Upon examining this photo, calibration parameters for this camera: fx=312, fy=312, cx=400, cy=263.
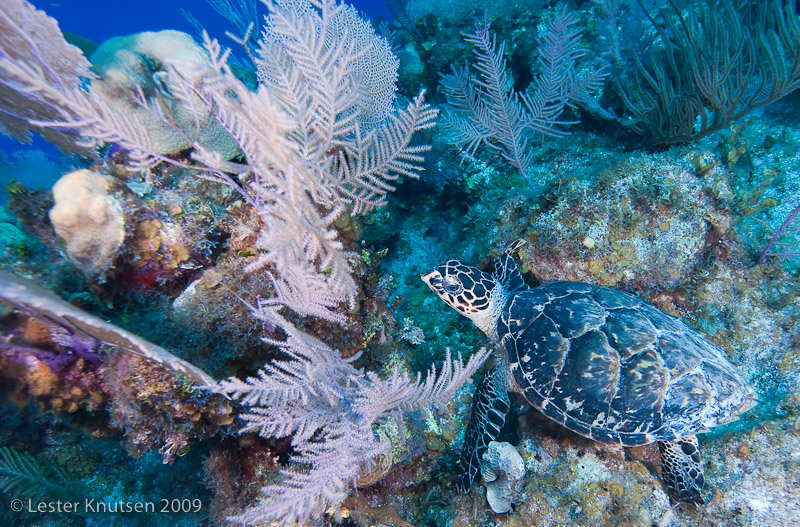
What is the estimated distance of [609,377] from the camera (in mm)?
2502

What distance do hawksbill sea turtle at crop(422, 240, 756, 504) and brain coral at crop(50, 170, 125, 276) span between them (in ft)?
8.75

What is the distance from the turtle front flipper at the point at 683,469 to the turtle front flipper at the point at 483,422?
1.21 metres

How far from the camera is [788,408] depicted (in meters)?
2.58

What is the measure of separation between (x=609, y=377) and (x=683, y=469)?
0.81 meters

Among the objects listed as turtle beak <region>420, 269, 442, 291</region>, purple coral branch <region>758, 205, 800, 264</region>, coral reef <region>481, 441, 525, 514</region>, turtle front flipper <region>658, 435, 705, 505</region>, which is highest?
turtle beak <region>420, 269, 442, 291</region>

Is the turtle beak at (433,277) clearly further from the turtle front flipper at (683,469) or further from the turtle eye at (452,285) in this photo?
the turtle front flipper at (683,469)

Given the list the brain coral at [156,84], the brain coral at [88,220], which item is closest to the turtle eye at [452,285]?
the brain coral at [156,84]

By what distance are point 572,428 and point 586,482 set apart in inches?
Answer: 14.8

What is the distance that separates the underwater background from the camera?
180 centimetres

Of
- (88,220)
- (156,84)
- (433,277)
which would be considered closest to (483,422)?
(433,277)

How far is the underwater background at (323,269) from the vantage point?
1805mm

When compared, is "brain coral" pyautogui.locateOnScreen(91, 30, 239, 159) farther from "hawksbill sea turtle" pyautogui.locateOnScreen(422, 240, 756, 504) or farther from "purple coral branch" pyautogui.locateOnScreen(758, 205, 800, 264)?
"purple coral branch" pyautogui.locateOnScreen(758, 205, 800, 264)

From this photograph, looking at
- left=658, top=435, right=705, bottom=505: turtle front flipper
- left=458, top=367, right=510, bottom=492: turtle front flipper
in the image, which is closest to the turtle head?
left=458, top=367, right=510, bottom=492: turtle front flipper

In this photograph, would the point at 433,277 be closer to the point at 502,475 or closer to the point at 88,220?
the point at 502,475
